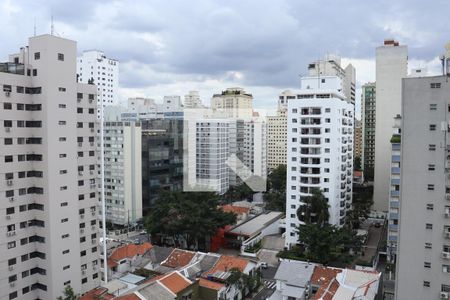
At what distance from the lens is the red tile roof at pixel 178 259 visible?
721 inches

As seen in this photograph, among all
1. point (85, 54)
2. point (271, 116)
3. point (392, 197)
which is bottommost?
point (392, 197)

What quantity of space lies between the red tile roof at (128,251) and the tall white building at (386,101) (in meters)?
18.6

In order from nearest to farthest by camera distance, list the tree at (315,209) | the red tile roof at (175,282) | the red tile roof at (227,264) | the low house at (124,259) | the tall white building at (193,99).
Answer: the red tile roof at (175,282) < the red tile roof at (227,264) < the low house at (124,259) < the tree at (315,209) < the tall white building at (193,99)

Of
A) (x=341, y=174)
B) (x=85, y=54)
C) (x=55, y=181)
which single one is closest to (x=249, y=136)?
(x=341, y=174)

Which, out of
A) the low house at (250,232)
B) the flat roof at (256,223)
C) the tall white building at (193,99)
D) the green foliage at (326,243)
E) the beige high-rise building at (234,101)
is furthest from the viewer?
the beige high-rise building at (234,101)

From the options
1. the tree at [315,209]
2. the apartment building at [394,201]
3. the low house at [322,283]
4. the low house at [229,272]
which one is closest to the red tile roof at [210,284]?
the low house at [229,272]

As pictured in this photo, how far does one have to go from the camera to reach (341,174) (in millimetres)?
23922

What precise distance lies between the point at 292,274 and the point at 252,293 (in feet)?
9.38

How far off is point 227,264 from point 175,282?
3307mm

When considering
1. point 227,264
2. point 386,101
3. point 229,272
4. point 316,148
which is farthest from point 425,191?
point 386,101

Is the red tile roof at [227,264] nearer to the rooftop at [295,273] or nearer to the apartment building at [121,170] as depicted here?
the rooftop at [295,273]

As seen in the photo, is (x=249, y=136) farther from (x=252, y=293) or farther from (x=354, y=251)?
(x=252, y=293)

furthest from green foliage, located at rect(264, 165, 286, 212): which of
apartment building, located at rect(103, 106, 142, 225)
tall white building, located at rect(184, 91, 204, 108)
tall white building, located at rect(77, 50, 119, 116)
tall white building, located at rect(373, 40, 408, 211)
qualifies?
tall white building, located at rect(77, 50, 119, 116)

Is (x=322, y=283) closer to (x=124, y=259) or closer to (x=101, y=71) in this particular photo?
(x=124, y=259)
